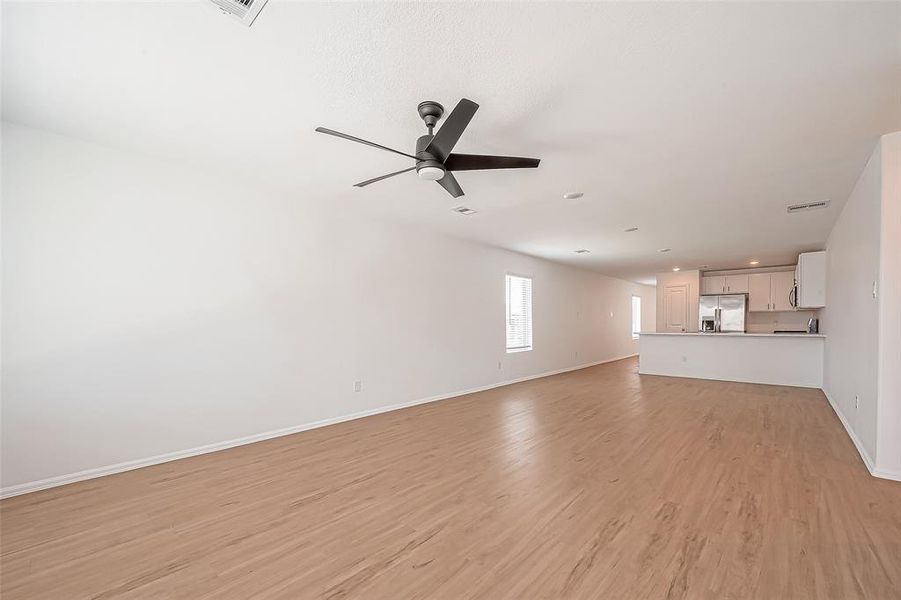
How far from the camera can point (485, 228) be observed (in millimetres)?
5594

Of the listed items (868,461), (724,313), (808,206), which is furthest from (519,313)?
(724,313)

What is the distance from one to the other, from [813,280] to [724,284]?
3.15 m

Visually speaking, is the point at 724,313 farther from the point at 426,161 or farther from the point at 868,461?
the point at 426,161

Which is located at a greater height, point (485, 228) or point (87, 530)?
point (485, 228)

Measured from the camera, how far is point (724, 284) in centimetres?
955

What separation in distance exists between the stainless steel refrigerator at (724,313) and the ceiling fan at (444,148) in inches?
348

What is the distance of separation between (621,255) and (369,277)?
17.4 ft

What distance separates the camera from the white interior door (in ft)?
32.0

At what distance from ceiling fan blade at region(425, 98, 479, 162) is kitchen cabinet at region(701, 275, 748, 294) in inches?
385

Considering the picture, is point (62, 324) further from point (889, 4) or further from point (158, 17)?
point (889, 4)

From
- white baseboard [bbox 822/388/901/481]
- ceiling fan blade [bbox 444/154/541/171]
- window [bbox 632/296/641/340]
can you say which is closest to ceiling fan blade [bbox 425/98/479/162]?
ceiling fan blade [bbox 444/154/541/171]

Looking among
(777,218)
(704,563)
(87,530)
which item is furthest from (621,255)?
(87,530)

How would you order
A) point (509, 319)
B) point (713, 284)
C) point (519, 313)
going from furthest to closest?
point (713, 284), point (519, 313), point (509, 319)

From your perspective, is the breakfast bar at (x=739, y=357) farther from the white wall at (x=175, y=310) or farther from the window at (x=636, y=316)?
the white wall at (x=175, y=310)
